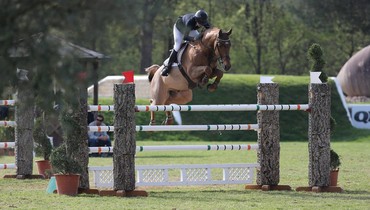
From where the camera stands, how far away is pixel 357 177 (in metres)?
14.2

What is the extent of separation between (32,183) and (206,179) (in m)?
2.76

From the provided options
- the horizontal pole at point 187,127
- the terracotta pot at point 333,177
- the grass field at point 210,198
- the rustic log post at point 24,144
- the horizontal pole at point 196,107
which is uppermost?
the horizontal pole at point 196,107

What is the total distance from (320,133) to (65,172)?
3.32m

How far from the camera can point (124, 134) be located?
10961mm

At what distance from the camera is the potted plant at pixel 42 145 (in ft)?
45.8

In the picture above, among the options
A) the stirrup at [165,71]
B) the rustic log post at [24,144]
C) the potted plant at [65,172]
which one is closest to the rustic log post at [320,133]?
the stirrup at [165,71]

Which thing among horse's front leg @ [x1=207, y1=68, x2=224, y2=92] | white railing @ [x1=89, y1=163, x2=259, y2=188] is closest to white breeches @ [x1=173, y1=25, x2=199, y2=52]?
horse's front leg @ [x1=207, y1=68, x2=224, y2=92]

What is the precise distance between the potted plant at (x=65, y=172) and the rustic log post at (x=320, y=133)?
3.06 metres

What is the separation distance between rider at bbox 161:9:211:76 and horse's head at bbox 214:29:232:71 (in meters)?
0.39

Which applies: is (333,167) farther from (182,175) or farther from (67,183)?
(67,183)

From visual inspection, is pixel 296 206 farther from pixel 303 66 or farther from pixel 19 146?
pixel 303 66

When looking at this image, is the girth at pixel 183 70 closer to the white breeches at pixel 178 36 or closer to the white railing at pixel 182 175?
the white breeches at pixel 178 36

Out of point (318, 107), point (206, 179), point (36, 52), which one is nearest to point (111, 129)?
point (206, 179)

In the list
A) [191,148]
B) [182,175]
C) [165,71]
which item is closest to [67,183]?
[182,175]
